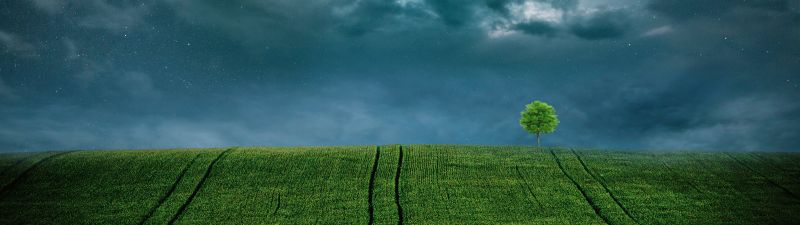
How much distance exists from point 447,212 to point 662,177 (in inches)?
529

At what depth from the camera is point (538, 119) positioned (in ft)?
165

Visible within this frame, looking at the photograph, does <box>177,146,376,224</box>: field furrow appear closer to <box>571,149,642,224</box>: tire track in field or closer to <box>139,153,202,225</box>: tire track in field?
<box>139,153,202,225</box>: tire track in field

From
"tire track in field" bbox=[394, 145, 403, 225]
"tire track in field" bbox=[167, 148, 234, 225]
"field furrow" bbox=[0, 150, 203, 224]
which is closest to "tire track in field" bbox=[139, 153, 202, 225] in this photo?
"field furrow" bbox=[0, 150, 203, 224]

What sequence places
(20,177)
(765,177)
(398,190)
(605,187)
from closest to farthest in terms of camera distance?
(398,190) < (605,187) < (20,177) < (765,177)

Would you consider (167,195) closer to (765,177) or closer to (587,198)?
(587,198)

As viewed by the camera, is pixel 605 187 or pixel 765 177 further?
pixel 765 177

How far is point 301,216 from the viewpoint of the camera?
2919 centimetres

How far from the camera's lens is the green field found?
2961 centimetres

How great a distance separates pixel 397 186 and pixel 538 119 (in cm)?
1967

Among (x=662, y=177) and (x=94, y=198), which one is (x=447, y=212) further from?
(x=94, y=198)

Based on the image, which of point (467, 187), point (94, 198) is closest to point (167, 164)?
point (94, 198)

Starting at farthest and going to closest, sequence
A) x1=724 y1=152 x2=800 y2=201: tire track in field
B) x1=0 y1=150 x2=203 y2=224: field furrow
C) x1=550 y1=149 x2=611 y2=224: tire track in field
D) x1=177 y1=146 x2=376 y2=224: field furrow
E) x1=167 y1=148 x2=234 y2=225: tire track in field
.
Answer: x1=724 y1=152 x2=800 y2=201: tire track in field < x1=0 y1=150 x2=203 y2=224: field furrow < x1=167 y1=148 x2=234 y2=225: tire track in field < x1=550 y1=149 x2=611 y2=224: tire track in field < x1=177 y1=146 x2=376 y2=224: field furrow

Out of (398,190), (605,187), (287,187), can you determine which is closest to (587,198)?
(605,187)

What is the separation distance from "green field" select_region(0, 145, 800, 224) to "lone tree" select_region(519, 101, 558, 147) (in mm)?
7043
